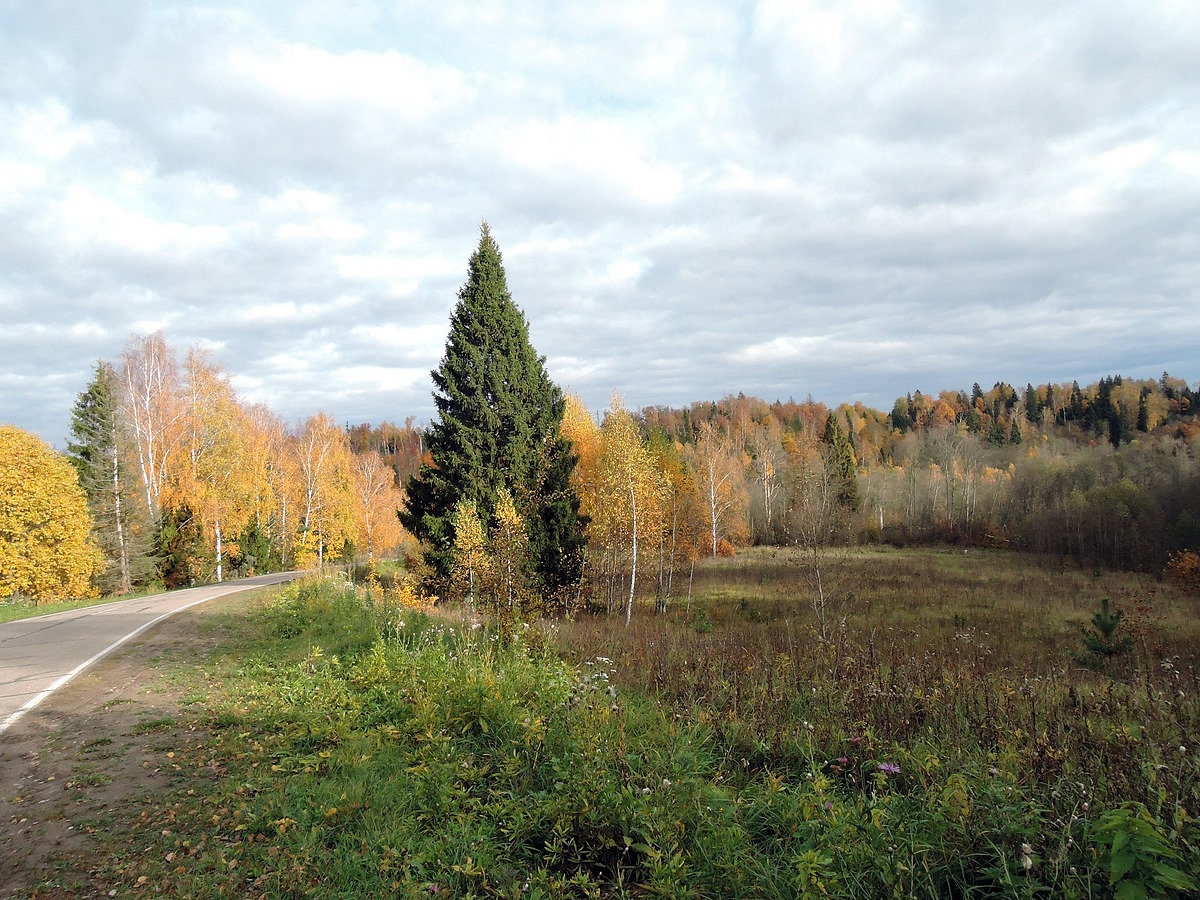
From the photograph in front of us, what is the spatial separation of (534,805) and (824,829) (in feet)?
6.55

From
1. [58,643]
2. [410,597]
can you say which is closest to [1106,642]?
[410,597]

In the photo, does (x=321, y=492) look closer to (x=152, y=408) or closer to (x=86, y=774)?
(x=152, y=408)

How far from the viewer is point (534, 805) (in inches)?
177

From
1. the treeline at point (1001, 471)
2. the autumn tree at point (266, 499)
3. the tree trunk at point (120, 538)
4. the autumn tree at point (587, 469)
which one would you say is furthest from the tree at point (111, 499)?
the treeline at point (1001, 471)

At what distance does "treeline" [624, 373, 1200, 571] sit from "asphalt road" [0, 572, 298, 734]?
15.2 meters

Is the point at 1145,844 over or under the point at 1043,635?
over

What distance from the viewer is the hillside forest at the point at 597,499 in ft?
85.2

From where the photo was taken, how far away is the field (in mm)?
3244

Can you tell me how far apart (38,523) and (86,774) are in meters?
25.8

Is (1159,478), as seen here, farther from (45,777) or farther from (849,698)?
(45,777)

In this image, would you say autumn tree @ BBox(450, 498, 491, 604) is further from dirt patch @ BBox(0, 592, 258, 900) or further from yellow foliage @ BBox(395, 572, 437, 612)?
dirt patch @ BBox(0, 592, 258, 900)

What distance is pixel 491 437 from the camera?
22.6m

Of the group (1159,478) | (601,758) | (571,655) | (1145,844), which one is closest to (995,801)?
(1145,844)

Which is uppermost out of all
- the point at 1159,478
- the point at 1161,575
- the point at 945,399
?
the point at 945,399
